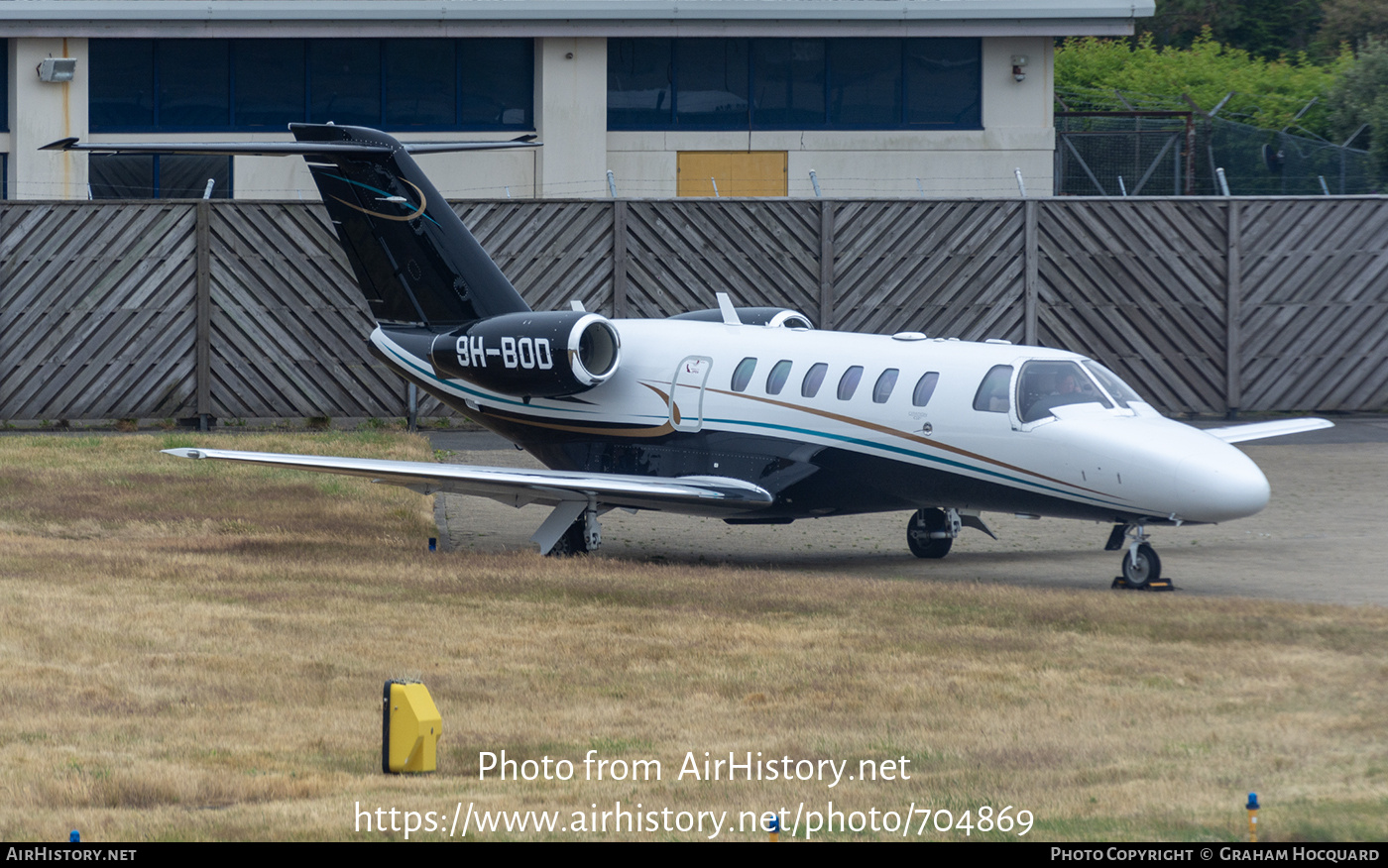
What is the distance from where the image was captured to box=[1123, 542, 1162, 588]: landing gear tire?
45.4 feet

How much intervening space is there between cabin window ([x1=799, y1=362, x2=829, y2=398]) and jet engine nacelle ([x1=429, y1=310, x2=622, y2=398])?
213 centimetres

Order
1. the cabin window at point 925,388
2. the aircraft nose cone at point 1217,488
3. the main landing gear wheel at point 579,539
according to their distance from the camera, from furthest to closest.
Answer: the main landing gear wheel at point 579,539 < the cabin window at point 925,388 < the aircraft nose cone at point 1217,488

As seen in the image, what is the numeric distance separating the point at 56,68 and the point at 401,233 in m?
14.6

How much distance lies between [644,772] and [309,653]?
357cm

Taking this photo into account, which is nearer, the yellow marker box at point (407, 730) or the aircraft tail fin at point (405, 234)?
the yellow marker box at point (407, 730)

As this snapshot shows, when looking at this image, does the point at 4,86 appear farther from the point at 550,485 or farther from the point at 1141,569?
the point at 1141,569

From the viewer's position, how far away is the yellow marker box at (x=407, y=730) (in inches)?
Answer: 313

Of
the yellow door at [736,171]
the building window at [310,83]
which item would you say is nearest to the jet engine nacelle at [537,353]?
the yellow door at [736,171]

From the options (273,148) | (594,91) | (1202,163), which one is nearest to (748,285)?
(594,91)

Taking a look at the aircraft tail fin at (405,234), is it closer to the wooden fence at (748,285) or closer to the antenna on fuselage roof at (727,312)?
the antenna on fuselage roof at (727,312)

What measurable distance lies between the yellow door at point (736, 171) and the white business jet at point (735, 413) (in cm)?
1181

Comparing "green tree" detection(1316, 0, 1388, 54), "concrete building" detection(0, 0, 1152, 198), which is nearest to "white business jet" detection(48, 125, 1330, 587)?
"concrete building" detection(0, 0, 1152, 198)

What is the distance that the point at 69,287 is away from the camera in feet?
81.8
